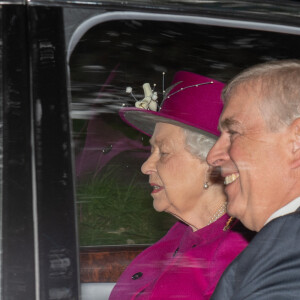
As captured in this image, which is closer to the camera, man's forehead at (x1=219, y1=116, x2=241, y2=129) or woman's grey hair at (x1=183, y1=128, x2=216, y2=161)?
man's forehead at (x1=219, y1=116, x2=241, y2=129)

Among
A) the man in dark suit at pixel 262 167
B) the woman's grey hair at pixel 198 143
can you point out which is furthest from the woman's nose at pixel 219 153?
the woman's grey hair at pixel 198 143

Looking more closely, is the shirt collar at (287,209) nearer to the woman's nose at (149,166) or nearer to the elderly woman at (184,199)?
the elderly woman at (184,199)

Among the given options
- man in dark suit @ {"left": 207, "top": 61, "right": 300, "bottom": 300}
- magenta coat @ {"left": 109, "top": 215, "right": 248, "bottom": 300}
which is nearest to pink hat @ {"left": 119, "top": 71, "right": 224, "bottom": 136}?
man in dark suit @ {"left": 207, "top": 61, "right": 300, "bottom": 300}

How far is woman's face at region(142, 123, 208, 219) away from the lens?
5.73ft

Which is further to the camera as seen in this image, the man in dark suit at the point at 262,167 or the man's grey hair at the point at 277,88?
the man's grey hair at the point at 277,88

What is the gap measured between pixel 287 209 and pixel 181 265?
0.30 metres

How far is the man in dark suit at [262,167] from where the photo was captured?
1.41 metres

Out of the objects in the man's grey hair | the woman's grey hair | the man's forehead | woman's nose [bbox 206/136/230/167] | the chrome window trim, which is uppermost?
the chrome window trim

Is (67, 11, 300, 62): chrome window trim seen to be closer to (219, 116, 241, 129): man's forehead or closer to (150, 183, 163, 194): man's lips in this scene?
(219, 116, 241, 129): man's forehead

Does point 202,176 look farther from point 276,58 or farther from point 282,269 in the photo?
point 282,269

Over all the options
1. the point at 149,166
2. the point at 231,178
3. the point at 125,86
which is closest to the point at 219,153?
the point at 231,178

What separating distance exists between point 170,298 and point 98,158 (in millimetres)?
427

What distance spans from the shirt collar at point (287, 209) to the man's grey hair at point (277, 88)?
17cm

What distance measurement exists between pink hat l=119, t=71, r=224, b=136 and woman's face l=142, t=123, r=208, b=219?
1.3 inches
